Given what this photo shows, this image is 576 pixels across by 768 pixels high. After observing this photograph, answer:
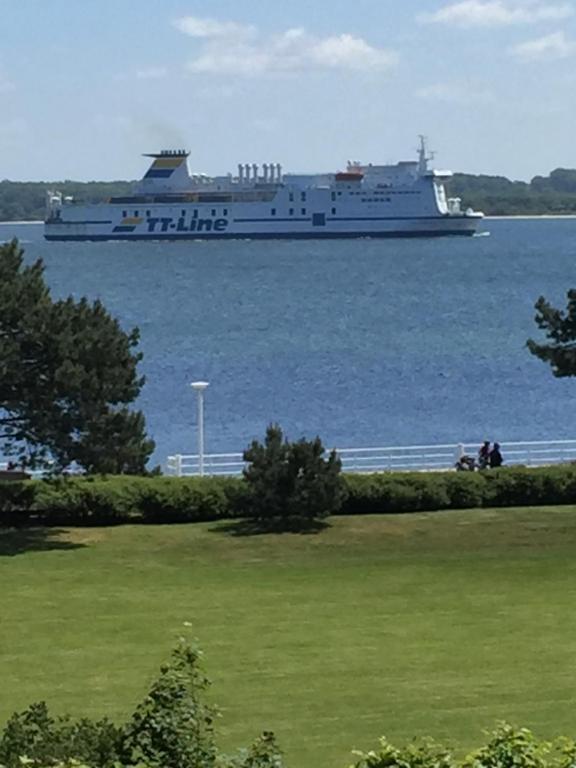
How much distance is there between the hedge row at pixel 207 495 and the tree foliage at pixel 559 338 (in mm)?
1896

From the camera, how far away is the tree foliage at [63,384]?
68.3ft

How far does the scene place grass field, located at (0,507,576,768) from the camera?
11781mm

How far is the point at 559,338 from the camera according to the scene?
78.1ft

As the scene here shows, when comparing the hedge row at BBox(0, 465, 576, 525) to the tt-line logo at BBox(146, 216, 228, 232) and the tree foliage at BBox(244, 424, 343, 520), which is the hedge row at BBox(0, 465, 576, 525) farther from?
the tt-line logo at BBox(146, 216, 228, 232)

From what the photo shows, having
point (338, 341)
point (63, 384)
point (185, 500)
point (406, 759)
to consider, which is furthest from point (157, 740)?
point (338, 341)

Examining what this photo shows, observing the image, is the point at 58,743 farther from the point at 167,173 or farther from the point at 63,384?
the point at 167,173

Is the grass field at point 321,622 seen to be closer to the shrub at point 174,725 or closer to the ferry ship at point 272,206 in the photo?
the shrub at point 174,725

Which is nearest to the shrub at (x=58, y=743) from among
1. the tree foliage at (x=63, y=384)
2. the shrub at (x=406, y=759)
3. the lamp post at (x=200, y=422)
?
the shrub at (x=406, y=759)

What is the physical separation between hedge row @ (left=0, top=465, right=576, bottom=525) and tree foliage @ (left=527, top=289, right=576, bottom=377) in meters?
1.90

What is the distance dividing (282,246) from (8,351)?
135662 millimetres

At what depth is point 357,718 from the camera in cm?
1152

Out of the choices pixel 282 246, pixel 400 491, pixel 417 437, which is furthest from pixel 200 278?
pixel 400 491

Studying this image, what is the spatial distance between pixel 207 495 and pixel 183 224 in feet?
425

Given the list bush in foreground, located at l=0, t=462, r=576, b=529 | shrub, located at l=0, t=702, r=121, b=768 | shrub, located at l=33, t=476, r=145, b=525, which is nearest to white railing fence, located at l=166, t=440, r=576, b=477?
bush in foreground, located at l=0, t=462, r=576, b=529
